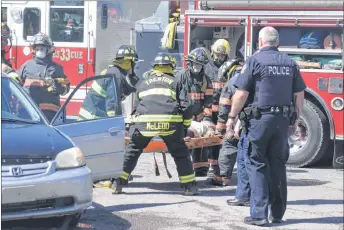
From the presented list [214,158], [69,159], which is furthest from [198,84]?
[69,159]

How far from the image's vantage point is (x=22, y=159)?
6.19 meters

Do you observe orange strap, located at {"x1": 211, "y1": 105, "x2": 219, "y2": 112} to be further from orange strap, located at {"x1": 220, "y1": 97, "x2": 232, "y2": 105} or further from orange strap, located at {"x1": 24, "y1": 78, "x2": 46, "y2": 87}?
orange strap, located at {"x1": 24, "y1": 78, "x2": 46, "y2": 87}

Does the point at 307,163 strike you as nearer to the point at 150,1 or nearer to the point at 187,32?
the point at 187,32

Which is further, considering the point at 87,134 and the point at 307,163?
the point at 307,163

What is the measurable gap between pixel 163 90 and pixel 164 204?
1240 millimetres

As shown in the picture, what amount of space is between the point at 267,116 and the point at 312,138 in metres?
3.97

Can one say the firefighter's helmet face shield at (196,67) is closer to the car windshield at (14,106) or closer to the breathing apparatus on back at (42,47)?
the breathing apparatus on back at (42,47)

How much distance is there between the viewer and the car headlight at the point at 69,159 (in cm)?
641

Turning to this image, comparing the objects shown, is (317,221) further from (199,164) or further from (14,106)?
(14,106)

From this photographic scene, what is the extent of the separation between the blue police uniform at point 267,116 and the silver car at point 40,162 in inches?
62.5

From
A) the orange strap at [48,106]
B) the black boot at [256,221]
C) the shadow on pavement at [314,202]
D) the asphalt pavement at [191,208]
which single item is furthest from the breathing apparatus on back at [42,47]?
the black boot at [256,221]

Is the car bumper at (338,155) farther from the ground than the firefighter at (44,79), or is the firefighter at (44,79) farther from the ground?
the firefighter at (44,79)

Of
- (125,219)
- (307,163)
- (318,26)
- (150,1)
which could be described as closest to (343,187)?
(307,163)

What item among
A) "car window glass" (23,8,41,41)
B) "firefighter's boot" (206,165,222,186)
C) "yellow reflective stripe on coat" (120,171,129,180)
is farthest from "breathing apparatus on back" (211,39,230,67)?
"car window glass" (23,8,41,41)
